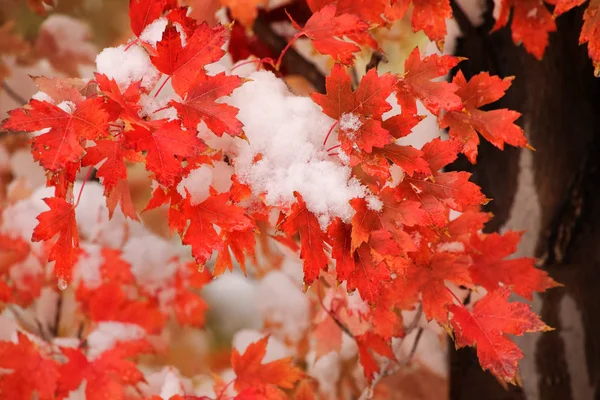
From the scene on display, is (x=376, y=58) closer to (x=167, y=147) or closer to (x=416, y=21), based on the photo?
(x=416, y=21)

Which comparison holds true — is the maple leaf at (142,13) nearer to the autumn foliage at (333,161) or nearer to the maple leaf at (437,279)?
the autumn foliage at (333,161)

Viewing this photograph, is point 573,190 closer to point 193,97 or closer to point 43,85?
point 193,97

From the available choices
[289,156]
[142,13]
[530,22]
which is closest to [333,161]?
[289,156]

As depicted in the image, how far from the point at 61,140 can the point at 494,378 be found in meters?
1.13

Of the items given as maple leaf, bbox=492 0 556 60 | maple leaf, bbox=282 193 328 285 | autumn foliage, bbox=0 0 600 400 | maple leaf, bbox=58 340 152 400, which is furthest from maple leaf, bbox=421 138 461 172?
maple leaf, bbox=58 340 152 400

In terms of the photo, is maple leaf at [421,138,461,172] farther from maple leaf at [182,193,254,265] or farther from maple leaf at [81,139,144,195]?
maple leaf at [81,139,144,195]

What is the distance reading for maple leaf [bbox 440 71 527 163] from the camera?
0.92 meters

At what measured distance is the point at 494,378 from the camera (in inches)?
50.4

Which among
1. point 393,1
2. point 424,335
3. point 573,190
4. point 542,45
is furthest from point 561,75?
point 424,335

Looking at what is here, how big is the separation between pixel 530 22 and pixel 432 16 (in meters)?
0.29

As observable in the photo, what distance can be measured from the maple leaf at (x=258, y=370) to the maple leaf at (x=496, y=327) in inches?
15.3

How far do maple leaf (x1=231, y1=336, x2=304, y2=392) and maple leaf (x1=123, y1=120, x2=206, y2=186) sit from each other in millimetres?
535

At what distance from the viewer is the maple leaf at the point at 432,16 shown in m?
0.96

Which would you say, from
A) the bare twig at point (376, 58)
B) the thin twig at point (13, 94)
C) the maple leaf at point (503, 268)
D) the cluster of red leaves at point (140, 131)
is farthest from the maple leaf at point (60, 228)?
the thin twig at point (13, 94)
